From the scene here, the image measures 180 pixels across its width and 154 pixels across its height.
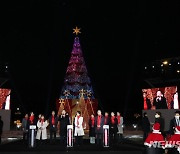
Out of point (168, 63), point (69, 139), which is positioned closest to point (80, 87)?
point (69, 139)

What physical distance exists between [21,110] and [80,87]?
1274 inches

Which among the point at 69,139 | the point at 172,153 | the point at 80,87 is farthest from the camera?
the point at 80,87

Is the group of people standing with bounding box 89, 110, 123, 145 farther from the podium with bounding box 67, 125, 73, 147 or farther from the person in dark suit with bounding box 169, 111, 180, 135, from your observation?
the person in dark suit with bounding box 169, 111, 180, 135

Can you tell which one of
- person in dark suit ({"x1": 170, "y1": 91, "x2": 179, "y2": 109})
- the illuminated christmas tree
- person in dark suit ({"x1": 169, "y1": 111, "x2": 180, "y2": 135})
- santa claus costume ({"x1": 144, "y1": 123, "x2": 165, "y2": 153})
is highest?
the illuminated christmas tree

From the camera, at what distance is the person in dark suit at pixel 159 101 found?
24.9 m

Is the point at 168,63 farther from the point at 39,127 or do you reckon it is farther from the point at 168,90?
the point at 39,127

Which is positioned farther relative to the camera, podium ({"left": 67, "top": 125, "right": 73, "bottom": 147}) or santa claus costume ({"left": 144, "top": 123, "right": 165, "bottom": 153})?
podium ({"left": 67, "top": 125, "right": 73, "bottom": 147})

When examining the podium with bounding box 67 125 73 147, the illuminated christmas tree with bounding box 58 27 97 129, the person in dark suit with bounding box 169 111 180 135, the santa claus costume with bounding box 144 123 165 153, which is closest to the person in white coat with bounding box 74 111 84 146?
the podium with bounding box 67 125 73 147

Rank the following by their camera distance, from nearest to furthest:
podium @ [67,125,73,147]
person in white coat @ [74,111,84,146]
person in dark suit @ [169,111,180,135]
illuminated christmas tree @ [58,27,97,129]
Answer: person in dark suit @ [169,111,180,135], podium @ [67,125,73,147], person in white coat @ [74,111,84,146], illuminated christmas tree @ [58,27,97,129]

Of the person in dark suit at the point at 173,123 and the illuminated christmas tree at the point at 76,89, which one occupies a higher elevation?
the illuminated christmas tree at the point at 76,89

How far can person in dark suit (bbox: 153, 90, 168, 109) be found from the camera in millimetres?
24884

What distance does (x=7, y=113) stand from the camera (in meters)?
26.4

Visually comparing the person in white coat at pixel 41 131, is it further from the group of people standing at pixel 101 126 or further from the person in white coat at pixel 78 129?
the group of people standing at pixel 101 126

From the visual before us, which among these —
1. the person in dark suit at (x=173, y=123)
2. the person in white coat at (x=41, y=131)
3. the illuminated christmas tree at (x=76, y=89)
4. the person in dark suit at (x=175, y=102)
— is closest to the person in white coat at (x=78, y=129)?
the person in white coat at (x=41, y=131)
